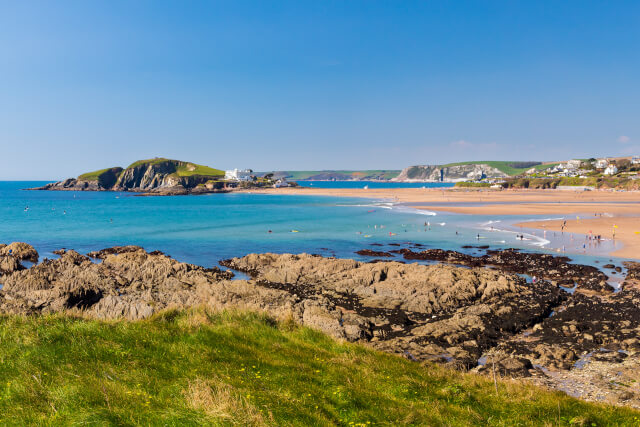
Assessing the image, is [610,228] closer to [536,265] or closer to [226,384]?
[536,265]

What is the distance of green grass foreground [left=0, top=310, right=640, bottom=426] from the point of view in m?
6.52

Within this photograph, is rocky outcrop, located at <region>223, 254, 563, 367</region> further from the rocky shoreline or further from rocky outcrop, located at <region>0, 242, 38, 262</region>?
rocky outcrop, located at <region>0, 242, 38, 262</region>

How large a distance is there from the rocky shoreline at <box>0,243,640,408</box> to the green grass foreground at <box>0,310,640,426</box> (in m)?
2.07

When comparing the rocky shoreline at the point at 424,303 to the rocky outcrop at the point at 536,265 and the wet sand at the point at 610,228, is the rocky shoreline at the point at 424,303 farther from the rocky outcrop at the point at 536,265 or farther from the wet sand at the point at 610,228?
the wet sand at the point at 610,228

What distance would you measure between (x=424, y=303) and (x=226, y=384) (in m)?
15.7

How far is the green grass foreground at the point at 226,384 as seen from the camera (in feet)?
21.4

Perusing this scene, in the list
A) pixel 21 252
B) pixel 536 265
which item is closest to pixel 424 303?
pixel 536 265

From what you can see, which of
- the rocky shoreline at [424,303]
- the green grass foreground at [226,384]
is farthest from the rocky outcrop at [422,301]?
the green grass foreground at [226,384]

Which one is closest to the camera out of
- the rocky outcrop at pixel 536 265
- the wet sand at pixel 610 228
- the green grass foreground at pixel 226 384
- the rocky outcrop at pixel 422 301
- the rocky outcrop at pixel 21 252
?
the green grass foreground at pixel 226 384

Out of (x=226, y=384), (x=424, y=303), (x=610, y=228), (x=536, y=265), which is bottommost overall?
(x=536, y=265)

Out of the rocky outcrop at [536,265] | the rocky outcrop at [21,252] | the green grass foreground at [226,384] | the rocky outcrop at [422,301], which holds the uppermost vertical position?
the green grass foreground at [226,384]

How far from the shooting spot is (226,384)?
749 cm

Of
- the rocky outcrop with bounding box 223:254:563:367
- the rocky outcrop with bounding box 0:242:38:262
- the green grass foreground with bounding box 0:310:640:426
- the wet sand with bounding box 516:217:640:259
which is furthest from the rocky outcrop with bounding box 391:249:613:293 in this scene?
the rocky outcrop with bounding box 0:242:38:262

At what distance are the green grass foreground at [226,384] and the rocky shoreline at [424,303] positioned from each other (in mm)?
2071
